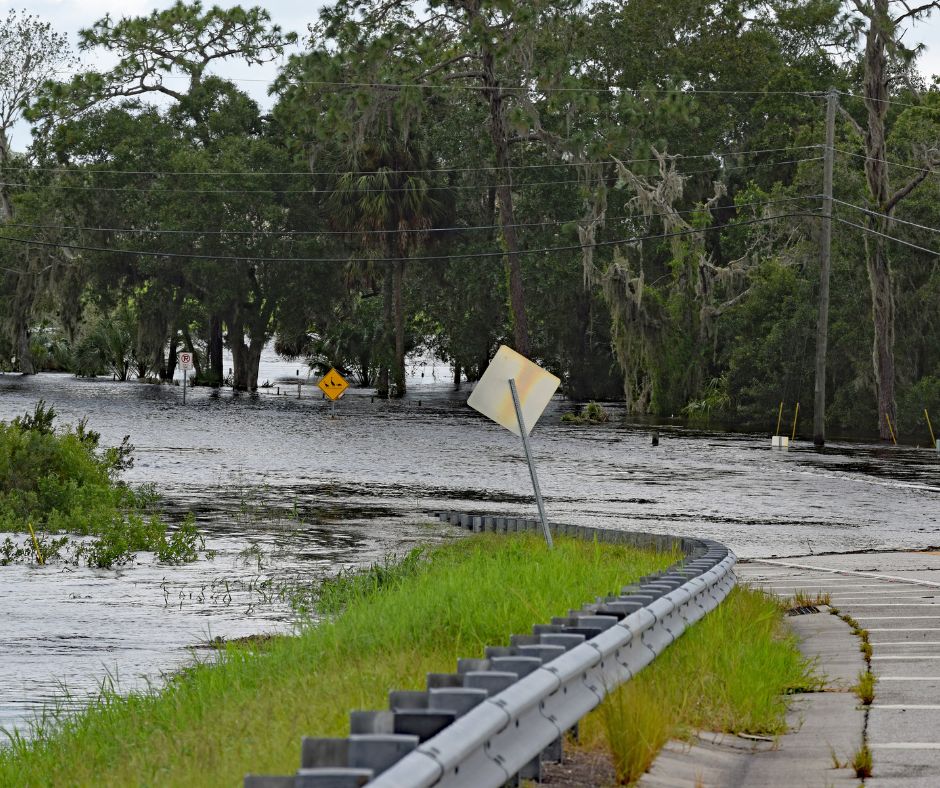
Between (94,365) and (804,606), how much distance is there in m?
91.4

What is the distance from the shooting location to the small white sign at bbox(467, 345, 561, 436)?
14.5 m

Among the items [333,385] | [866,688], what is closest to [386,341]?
[333,385]

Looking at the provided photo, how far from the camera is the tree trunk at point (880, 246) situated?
159ft

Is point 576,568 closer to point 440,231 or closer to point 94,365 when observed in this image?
point 440,231

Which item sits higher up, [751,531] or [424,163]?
[424,163]

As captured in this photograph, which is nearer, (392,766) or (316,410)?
(392,766)

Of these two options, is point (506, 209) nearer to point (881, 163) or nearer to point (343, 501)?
point (881, 163)

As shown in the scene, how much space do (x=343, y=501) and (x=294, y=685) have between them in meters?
19.1

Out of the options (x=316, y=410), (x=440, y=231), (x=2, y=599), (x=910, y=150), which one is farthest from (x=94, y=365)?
(x=2, y=599)

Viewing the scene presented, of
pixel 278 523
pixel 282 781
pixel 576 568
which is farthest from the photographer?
pixel 278 523

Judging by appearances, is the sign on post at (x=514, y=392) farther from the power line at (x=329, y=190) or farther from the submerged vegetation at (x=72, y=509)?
the power line at (x=329, y=190)

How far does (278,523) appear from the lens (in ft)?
73.2

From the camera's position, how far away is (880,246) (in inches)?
1901

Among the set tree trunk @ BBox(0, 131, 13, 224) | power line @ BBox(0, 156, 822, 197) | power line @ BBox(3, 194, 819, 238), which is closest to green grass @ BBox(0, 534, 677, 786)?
power line @ BBox(0, 156, 822, 197)
